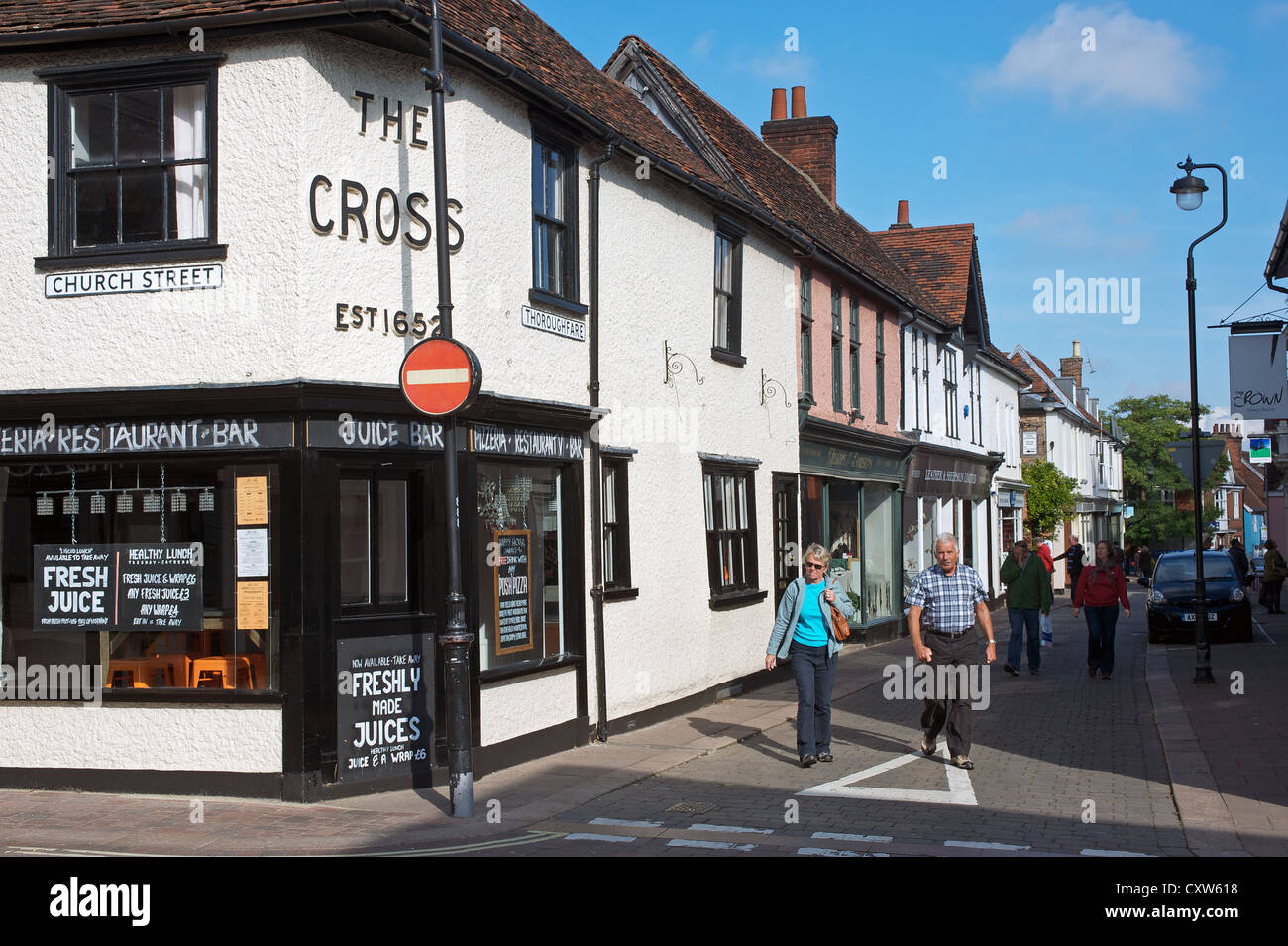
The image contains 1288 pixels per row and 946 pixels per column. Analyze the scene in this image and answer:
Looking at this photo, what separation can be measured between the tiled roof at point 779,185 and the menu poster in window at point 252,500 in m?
11.1

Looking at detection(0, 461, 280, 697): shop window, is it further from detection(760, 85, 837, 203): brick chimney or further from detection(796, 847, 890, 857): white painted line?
detection(760, 85, 837, 203): brick chimney

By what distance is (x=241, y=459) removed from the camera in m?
9.59

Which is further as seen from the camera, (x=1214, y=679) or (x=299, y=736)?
(x=1214, y=679)

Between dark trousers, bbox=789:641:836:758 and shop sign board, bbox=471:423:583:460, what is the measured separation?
2.86 metres

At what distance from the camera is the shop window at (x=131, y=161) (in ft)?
31.8

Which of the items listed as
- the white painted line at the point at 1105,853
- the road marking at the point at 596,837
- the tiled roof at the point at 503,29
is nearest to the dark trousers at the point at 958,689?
the white painted line at the point at 1105,853

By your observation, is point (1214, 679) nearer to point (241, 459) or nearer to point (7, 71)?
point (241, 459)

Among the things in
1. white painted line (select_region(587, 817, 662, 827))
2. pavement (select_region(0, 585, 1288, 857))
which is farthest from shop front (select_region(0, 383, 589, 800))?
white painted line (select_region(587, 817, 662, 827))

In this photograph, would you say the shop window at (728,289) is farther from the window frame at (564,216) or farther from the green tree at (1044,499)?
the green tree at (1044,499)

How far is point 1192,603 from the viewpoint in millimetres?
21922

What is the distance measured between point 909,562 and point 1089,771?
667 inches

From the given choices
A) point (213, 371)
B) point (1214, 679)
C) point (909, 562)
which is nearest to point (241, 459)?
point (213, 371)

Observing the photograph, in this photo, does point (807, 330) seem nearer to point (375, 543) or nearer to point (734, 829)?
point (375, 543)

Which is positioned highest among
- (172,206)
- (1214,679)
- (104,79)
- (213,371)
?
(104,79)
